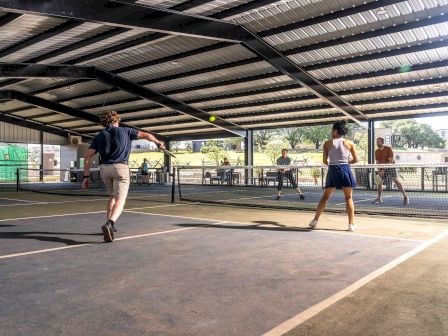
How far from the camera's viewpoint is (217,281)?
373cm

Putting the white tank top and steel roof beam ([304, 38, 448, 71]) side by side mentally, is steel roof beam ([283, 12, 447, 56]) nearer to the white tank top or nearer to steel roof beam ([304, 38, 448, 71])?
steel roof beam ([304, 38, 448, 71])

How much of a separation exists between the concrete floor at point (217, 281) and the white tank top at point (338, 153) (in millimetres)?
1177

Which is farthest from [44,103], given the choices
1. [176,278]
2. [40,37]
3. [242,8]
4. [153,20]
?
[176,278]

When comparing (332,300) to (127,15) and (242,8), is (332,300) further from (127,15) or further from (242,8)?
(242,8)

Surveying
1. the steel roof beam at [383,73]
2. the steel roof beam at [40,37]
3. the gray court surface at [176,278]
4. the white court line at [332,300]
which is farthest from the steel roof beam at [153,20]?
the white court line at [332,300]

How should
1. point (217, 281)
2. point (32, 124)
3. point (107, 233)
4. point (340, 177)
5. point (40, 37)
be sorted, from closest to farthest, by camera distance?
point (217, 281)
point (107, 233)
point (340, 177)
point (40, 37)
point (32, 124)

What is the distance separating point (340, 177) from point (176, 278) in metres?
3.81

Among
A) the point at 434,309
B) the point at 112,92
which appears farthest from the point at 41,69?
the point at 434,309

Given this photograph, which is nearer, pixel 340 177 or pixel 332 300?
pixel 332 300

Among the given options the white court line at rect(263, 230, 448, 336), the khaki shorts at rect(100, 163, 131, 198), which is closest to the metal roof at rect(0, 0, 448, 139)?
the khaki shorts at rect(100, 163, 131, 198)

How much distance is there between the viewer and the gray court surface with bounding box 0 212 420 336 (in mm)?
2748

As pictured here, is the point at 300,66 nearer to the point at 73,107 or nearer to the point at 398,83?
the point at 398,83

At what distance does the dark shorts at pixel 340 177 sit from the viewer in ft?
21.7

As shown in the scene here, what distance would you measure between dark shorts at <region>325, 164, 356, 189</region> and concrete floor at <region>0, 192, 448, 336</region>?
779mm
